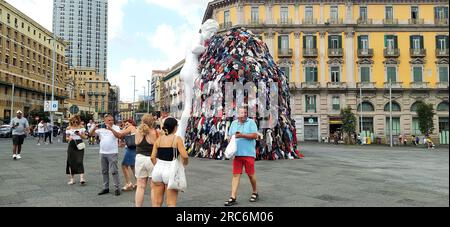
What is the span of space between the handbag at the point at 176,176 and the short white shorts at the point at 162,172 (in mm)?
50

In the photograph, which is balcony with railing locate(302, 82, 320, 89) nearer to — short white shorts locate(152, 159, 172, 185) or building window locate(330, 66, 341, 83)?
building window locate(330, 66, 341, 83)

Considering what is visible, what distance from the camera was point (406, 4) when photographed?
38750 millimetres

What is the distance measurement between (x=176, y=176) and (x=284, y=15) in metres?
37.2

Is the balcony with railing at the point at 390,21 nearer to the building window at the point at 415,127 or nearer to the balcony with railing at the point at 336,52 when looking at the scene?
the balcony with railing at the point at 336,52

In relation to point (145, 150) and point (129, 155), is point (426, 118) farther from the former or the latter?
point (145, 150)

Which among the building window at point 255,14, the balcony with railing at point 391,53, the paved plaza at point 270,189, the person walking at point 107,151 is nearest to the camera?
the paved plaza at point 270,189

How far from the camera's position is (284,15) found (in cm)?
3884

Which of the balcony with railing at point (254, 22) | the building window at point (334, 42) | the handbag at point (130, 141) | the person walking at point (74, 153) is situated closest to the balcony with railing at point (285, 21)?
the balcony with railing at point (254, 22)

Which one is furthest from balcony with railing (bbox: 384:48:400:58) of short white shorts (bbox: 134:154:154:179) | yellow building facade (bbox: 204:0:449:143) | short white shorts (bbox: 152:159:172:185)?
short white shorts (bbox: 152:159:172:185)

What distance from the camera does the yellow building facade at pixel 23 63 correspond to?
47906 mm

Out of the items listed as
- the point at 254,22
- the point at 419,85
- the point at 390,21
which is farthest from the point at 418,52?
the point at 254,22
